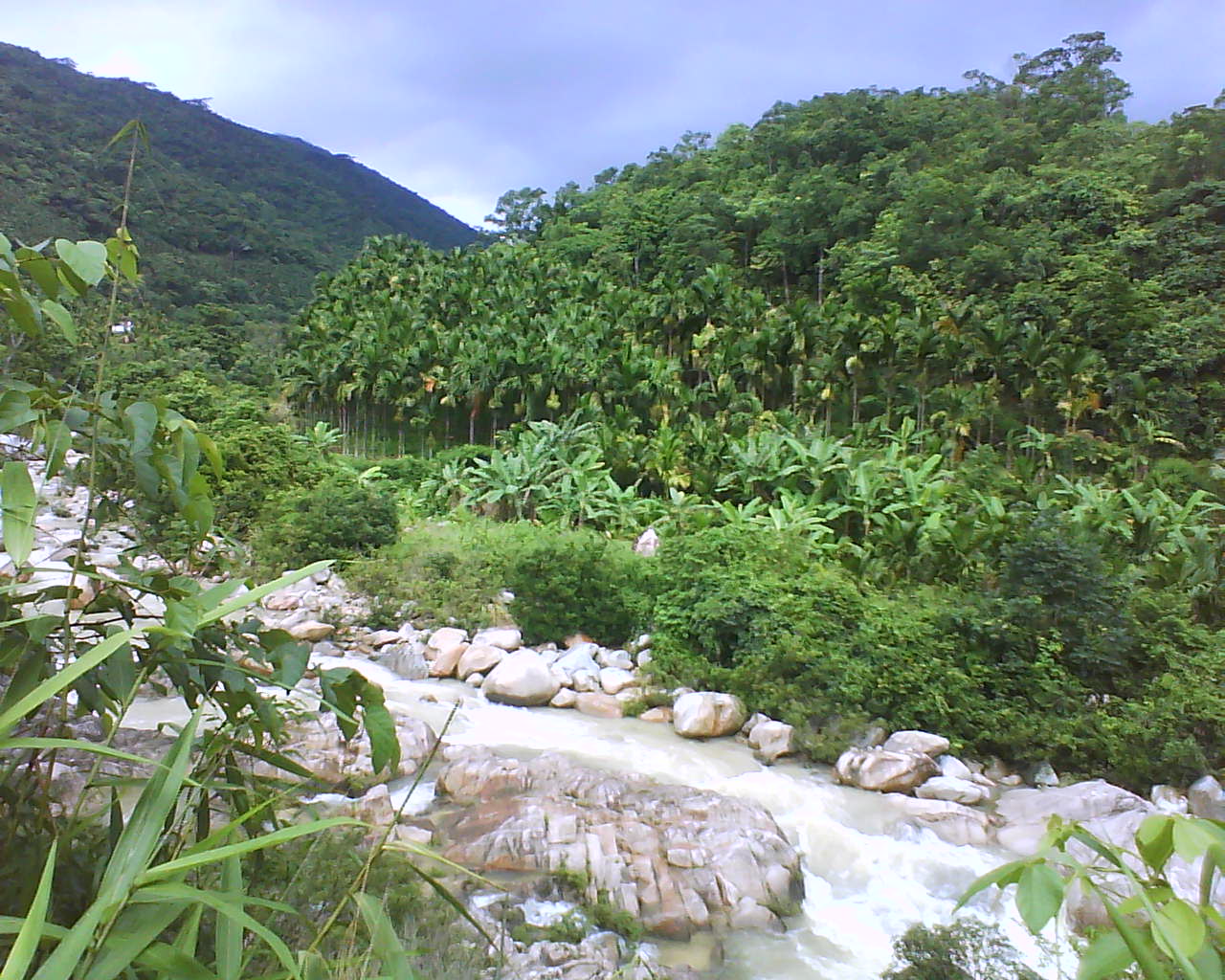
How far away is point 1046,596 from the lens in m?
6.00

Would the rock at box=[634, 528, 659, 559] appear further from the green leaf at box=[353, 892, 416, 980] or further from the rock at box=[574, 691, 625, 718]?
the green leaf at box=[353, 892, 416, 980]

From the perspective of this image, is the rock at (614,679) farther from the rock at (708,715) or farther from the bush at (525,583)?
the bush at (525,583)

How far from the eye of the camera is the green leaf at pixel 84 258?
3.40 ft

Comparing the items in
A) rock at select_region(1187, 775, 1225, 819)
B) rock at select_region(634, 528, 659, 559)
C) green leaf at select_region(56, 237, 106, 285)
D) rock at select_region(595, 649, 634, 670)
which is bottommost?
rock at select_region(595, 649, 634, 670)

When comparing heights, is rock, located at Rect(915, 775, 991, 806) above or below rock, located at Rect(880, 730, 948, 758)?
below

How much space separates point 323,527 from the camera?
955 cm

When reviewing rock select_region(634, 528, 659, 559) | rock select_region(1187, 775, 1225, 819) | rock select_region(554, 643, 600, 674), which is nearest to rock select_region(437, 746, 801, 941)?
rock select_region(554, 643, 600, 674)

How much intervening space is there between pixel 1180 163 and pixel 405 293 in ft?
70.1

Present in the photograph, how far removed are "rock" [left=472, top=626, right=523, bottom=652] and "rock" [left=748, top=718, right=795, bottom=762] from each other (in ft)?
8.37

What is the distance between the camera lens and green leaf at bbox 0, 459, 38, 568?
0.97 meters

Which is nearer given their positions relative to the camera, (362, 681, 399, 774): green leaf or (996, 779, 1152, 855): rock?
(362, 681, 399, 774): green leaf

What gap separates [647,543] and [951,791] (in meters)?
5.70

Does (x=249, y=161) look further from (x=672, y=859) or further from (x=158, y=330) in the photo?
(x=672, y=859)

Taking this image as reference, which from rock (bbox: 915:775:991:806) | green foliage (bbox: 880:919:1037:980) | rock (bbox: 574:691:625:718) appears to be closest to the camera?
green foliage (bbox: 880:919:1037:980)
